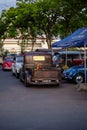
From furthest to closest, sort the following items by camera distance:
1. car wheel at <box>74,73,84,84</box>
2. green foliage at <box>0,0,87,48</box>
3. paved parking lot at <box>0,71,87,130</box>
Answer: green foliage at <box>0,0,87,48</box>, car wheel at <box>74,73,84,84</box>, paved parking lot at <box>0,71,87,130</box>

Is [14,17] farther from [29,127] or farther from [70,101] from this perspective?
[29,127]

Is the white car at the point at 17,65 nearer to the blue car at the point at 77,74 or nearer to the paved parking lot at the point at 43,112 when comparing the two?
the blue car at the point at 77,74

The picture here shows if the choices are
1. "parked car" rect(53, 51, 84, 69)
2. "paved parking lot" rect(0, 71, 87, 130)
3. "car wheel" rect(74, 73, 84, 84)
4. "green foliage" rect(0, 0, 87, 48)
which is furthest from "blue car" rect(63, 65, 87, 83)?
"green foliage" rect(0, 0, 87, 48)

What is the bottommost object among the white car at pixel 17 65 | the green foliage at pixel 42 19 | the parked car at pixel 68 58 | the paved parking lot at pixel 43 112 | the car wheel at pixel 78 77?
the paved parking lot at pixel 43 112

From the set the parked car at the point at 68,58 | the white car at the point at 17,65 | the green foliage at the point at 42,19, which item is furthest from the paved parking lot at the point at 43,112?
the green foliage at the point at 42,19

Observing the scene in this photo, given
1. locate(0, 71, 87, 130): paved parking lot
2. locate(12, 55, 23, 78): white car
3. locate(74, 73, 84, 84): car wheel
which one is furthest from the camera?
locate(12, 55, 23, 78): white car

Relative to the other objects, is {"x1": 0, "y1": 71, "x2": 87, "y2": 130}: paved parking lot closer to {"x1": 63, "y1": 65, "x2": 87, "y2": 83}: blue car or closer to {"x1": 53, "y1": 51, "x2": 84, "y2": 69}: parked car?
{"x1": 63, "y1": 65, "x2": 87, "y2": 83}: blue car

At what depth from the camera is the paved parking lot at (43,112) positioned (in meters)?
8.78

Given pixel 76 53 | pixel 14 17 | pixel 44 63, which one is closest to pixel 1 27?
pixel 14 17

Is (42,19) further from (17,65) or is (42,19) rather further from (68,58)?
(17,65)

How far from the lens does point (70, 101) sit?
515 inches

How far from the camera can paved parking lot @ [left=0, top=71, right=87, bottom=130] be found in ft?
28.8

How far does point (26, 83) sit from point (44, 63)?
9.03ft

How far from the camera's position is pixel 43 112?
34.9 feet
